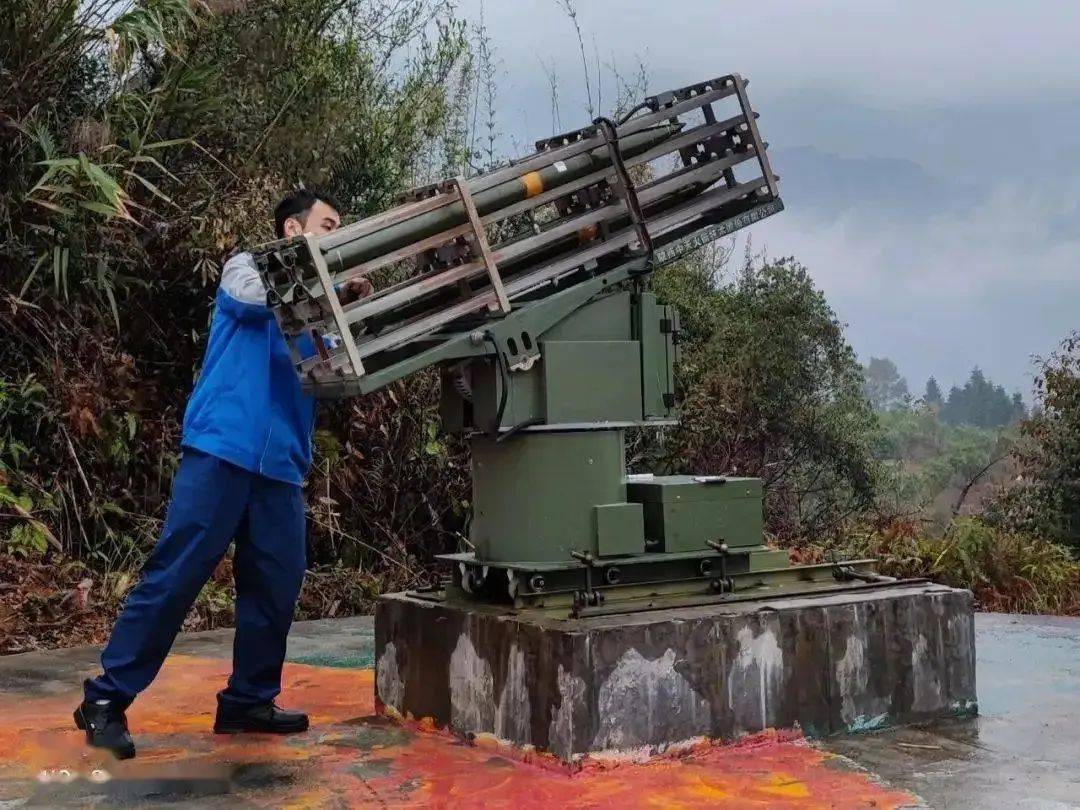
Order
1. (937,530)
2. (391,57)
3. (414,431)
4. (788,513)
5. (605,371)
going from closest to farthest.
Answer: (605,371)
(414,431)
(937,530)
(391,57)
(788,513)

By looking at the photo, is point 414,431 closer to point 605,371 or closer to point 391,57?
point 391,57

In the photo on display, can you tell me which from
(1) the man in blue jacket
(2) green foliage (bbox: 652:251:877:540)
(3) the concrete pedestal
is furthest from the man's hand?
(2) green foliage (bbox: 652:251:877:540)

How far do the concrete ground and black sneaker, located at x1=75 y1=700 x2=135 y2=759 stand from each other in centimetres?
4

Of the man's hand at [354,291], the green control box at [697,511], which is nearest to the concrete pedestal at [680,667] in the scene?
the green control box at [697,511]

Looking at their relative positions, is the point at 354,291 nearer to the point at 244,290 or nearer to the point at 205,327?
the point at 244,290

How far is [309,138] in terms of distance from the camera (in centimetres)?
784

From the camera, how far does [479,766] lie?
11.3 ft

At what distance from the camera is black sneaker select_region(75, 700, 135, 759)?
3.51 m

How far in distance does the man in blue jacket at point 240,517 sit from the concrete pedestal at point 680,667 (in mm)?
454

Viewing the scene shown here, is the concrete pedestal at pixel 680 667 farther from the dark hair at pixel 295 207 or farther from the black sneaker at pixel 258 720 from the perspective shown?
the dark hair at pixel 295 207

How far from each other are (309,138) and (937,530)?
4.92 m

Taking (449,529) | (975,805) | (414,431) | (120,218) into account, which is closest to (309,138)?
(120,218)

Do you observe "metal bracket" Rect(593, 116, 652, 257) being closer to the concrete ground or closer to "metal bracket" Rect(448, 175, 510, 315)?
"metal bracket" Rect(448, 175, 510, 315)

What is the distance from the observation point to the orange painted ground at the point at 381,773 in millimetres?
3125
